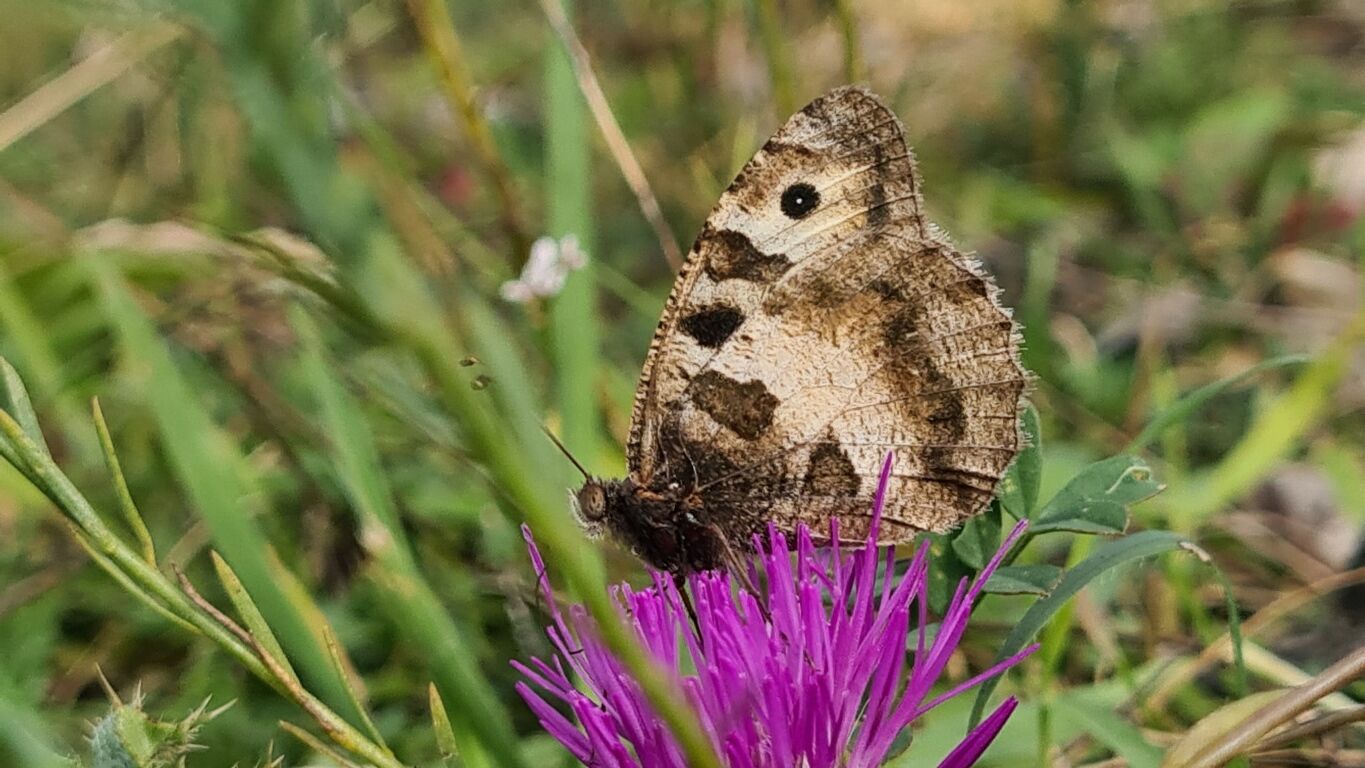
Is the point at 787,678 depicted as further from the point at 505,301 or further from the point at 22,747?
the point at 505,301

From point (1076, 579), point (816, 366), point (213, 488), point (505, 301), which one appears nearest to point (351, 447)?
point (213, 488)

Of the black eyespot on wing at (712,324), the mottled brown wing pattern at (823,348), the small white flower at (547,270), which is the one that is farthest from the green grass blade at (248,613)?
the small white flower at (547,270)

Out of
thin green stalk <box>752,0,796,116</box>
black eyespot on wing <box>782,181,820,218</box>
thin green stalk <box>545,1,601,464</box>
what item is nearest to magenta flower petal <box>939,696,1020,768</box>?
black eyespot on wing <box>782,181,820,218</box>

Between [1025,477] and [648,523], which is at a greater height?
[1025,477]

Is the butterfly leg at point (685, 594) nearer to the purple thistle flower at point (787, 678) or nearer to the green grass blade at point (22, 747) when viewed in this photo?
the purple thistle flower at point (787, 678)

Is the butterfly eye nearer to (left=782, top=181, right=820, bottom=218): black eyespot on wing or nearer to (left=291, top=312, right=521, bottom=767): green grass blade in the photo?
(left=291, top=312, right=521, bottom=767): green grass blade

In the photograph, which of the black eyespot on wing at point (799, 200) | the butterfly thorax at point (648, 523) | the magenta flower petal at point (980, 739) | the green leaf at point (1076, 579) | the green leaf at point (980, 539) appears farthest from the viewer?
the black eyespot on wing at point (799, 200)
